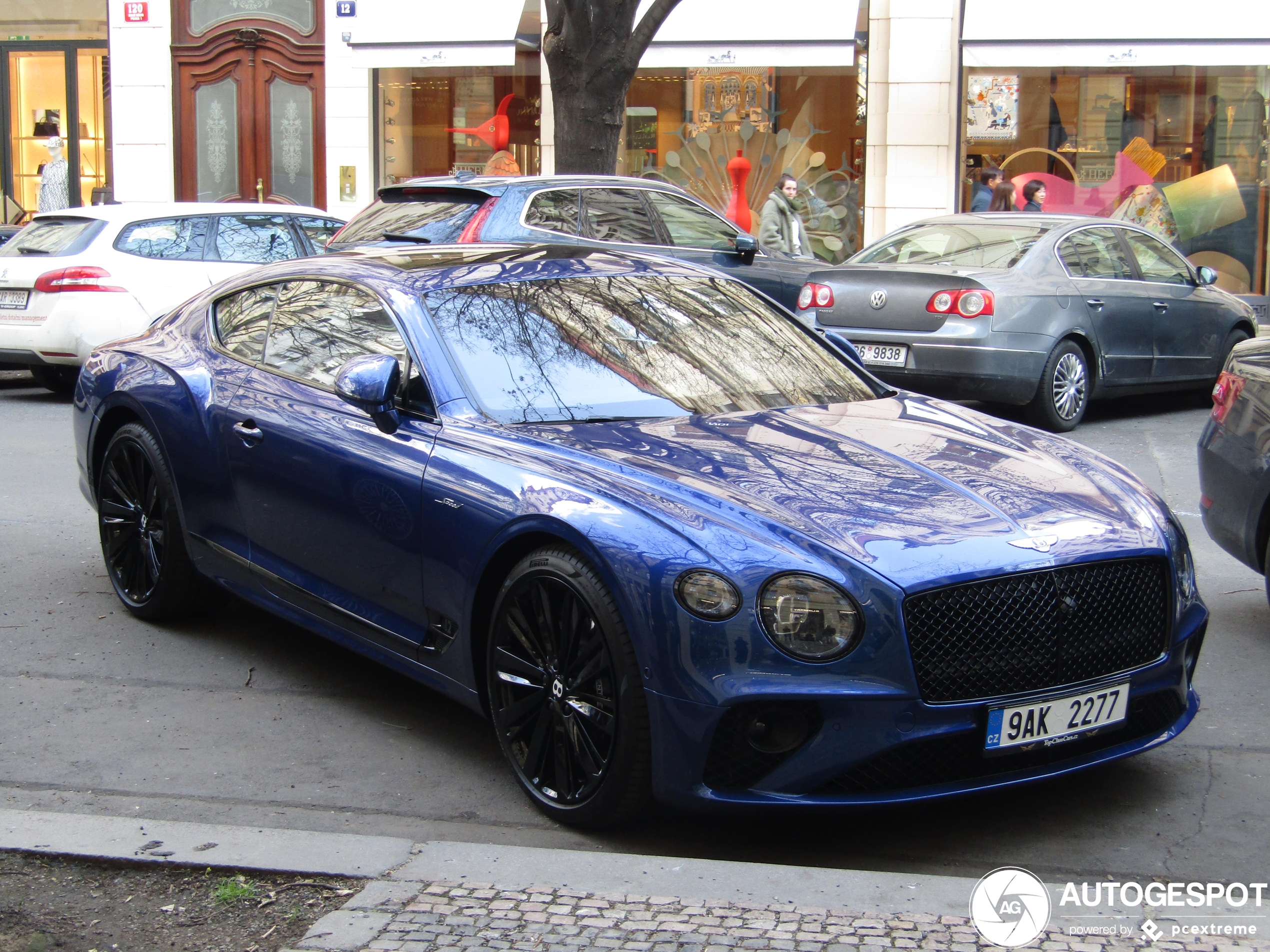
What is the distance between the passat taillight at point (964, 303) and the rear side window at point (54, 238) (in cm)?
678

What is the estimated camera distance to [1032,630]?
11.8 ft

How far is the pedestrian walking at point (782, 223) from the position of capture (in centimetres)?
1517

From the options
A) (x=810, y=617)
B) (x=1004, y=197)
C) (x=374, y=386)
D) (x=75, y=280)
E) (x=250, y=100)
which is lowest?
(x=810, y=617)

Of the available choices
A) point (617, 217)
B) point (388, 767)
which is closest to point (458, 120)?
point (617, 217)

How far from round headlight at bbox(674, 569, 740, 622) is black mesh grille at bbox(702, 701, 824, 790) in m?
0.22

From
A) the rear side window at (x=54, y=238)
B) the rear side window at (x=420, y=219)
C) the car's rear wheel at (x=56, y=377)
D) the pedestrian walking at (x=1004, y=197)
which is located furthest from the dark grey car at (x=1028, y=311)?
the car's rear wheel at (x=56, y=377)

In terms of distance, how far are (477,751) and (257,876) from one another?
112cm

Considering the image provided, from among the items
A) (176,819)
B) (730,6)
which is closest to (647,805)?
(176,819)

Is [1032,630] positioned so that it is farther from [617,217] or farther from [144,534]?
[617,217]

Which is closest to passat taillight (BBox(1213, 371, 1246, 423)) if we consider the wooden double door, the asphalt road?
the asphalt road

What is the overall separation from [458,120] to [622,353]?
15.8 metres

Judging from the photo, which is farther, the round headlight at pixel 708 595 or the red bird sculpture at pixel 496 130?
the red bird sculpture at pixel 496 130

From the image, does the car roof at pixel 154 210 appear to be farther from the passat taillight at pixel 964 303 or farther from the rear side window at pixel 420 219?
the passat taillight at pixel 964 303

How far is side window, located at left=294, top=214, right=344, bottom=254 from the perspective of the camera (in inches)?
515
